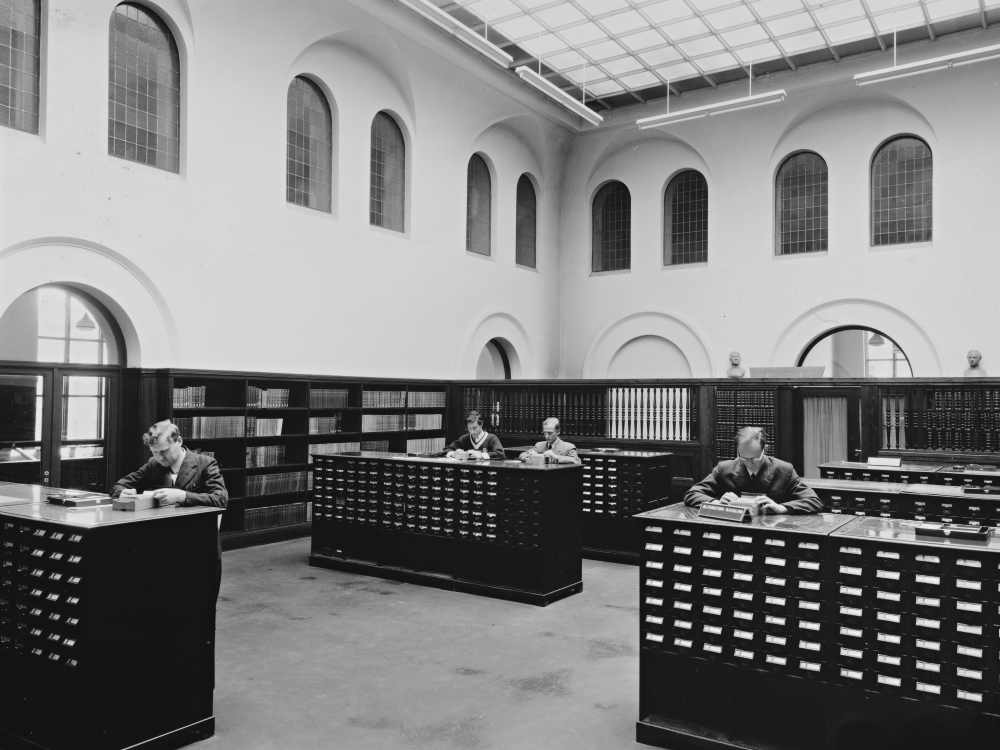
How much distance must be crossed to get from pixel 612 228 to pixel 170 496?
12175mm

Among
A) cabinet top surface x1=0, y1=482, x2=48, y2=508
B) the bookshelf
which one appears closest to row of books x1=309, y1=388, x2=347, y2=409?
the bookshelf

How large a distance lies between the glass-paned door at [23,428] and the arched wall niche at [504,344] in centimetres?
643

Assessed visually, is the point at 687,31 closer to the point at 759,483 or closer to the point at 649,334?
the point at 649,334

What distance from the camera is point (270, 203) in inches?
385

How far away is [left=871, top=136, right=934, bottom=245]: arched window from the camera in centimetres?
1224

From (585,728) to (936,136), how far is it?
37.3 ft

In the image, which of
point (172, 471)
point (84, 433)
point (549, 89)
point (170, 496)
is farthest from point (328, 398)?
point (170, 496)

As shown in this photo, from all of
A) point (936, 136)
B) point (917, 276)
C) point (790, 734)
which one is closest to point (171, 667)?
point (790, 734)

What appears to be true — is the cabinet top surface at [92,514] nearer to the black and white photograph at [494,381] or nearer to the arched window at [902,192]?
the black and white photograph at [494,381]

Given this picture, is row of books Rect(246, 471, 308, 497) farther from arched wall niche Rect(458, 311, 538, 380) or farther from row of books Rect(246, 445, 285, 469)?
arched wall niche Rect(458, 311, 538, 380)

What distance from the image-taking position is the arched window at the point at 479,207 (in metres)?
13.5

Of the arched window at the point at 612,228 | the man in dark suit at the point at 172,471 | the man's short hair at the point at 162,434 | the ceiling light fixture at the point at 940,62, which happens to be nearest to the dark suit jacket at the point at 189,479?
the man in dark suit at the point at 172,471

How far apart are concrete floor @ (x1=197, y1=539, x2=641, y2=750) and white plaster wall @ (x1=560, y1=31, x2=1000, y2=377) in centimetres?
750

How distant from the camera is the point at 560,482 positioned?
6.77 meters
